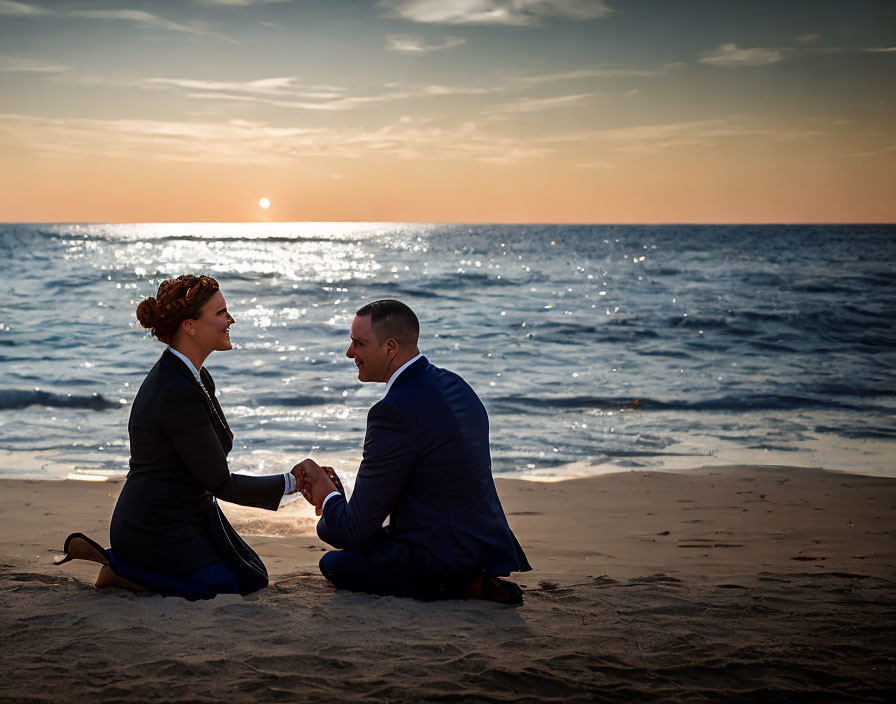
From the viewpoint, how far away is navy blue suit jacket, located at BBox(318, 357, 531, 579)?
378 cm

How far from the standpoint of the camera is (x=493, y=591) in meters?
4.06

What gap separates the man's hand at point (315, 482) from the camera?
4.21 meters

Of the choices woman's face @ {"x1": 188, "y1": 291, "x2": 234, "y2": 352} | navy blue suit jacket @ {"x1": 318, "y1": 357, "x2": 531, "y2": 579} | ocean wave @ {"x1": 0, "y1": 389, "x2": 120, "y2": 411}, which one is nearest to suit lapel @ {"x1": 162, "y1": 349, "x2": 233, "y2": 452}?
woman's face @ {"x1": 188, "y1": 291, "x2": 234, "y2": 352}

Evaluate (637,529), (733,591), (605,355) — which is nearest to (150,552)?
(733,591)

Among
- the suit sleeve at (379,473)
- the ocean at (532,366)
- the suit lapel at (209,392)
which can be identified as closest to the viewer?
the suit sleeve at (379,473)

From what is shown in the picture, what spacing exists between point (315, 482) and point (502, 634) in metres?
1.26

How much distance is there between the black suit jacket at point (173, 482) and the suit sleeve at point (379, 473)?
2.09 ft

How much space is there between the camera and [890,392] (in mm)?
14086

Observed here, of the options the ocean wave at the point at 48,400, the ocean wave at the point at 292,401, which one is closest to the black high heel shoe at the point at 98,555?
the ocean wave at the point at 292,401

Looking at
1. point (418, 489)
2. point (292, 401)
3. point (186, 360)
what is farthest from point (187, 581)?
point (292, 401)

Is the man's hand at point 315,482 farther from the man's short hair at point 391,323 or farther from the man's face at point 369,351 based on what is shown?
the man's short hair at point 391,323

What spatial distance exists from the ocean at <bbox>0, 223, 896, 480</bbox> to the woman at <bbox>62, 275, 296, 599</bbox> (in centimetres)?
463

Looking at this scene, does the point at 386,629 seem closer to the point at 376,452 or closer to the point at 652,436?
the point at 376,452

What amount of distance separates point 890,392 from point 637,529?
31.9 ft
